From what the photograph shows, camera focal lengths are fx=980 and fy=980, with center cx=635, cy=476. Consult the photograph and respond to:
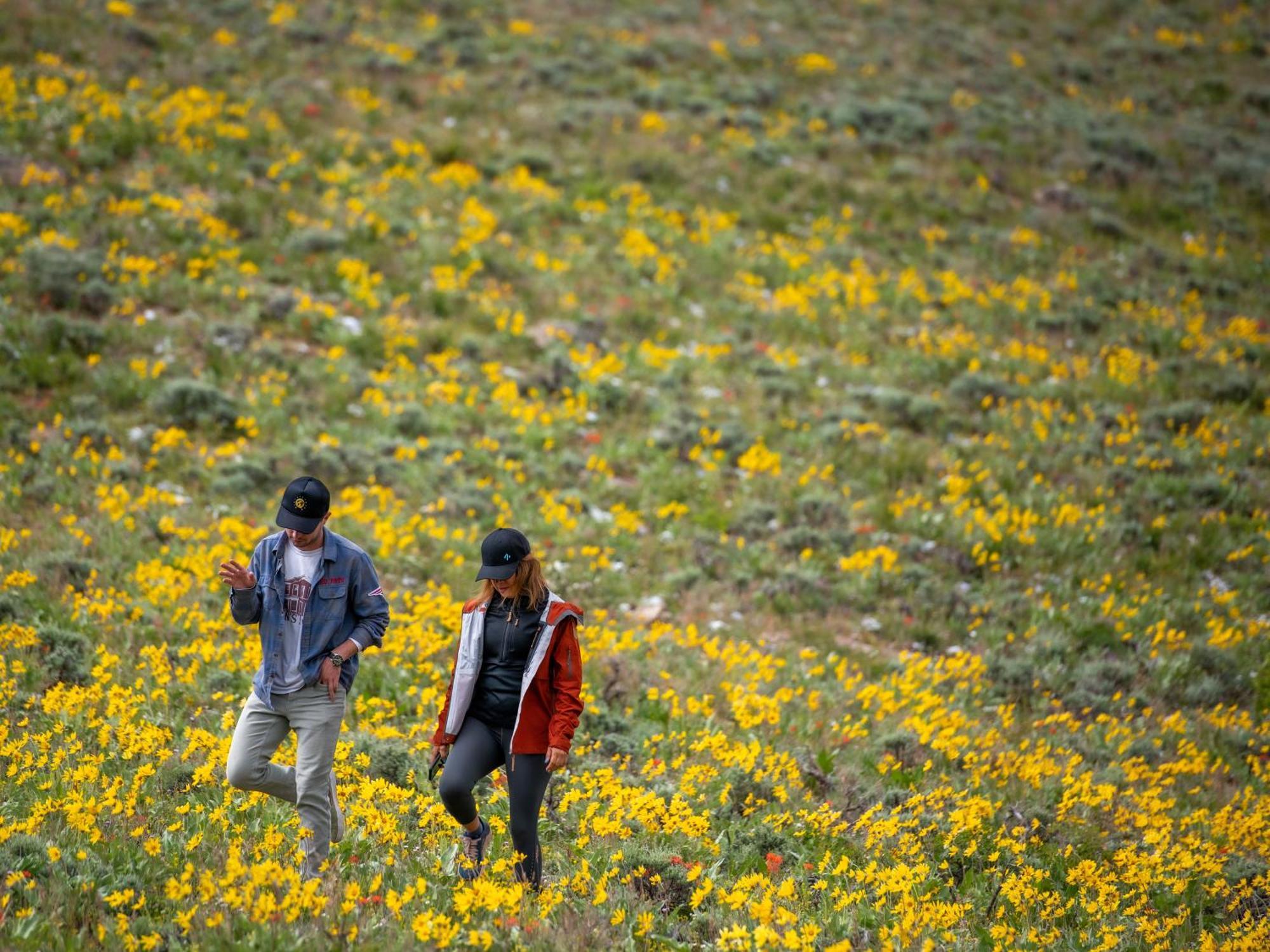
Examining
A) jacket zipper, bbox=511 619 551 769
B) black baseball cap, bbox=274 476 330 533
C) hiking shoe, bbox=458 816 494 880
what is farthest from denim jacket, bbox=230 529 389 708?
hiking shoe, bbox=458 816 494 880

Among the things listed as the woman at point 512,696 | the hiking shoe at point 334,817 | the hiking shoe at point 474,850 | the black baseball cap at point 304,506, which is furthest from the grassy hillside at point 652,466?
the black baseball cap at point 304,506

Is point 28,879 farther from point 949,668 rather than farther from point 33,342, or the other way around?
point 33,342

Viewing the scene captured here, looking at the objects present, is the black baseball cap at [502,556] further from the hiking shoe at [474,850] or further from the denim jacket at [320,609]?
the hiking shoe at [474,850]

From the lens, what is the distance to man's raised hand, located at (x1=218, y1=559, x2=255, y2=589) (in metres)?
4.89

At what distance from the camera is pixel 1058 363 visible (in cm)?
1577

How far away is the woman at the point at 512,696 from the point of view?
5.06m

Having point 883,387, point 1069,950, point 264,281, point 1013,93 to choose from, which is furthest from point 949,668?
point 1013,93

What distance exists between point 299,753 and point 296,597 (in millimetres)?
821

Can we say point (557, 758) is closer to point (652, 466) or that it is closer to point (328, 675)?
point (328, 675)

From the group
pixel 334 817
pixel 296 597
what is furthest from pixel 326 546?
pixel 334 817

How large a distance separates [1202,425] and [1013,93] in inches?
627

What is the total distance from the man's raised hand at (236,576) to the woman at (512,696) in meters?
1.11

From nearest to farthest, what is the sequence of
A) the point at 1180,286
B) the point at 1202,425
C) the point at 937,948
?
the point at 937,948, the point at 1202,425, the point at 1180,286

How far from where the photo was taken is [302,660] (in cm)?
517
